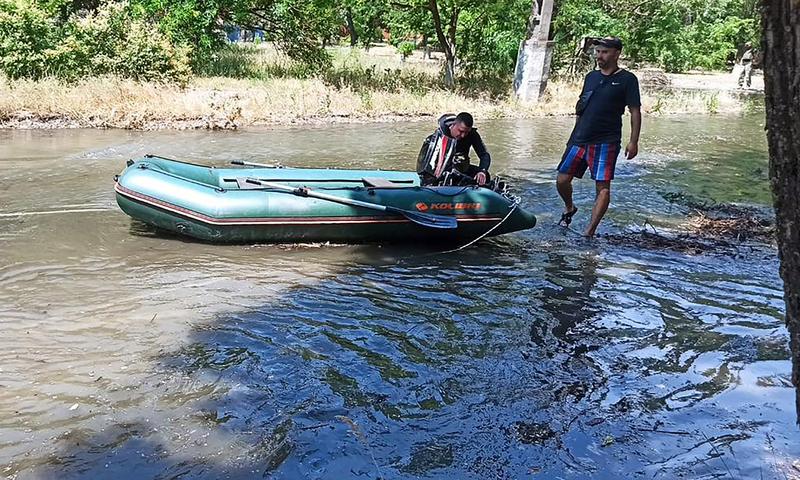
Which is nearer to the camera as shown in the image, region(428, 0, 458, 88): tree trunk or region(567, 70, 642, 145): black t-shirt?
region(567, 70, 642, 145): black t-shirt

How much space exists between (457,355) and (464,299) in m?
1.02

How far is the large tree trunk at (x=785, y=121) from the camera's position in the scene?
1.77 m

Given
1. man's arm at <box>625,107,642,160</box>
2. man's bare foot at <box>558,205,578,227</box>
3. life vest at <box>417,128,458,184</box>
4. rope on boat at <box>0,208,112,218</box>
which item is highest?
man's arm at <box>625,107,642,160</box>

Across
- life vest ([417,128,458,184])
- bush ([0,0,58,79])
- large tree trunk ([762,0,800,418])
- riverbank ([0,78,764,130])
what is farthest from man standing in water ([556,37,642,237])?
bush ([0,0,58,79])

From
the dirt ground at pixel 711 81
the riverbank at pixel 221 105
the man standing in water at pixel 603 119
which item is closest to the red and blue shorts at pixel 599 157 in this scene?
the man standing in water at pixel 603 119

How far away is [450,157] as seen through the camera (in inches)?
268

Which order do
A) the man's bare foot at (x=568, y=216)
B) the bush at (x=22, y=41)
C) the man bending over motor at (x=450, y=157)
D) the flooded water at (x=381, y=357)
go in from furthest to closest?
the bush at (x=22, y=41) → the man's bare foot at (x=568, y=216) → the man bending over motor at (x=450, y=157) → the flooded water at (x=381, y=357)

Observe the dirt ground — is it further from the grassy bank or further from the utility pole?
the utility pole

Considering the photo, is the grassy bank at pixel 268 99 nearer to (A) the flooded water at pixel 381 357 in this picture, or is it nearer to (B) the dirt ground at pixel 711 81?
(B) the dirt ground at pixel 711 81

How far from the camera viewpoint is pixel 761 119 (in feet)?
57.3

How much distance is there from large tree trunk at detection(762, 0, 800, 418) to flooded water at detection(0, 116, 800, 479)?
1.69 m

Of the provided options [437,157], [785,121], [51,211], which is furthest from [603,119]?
[51,211]

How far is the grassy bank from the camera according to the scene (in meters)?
12.9

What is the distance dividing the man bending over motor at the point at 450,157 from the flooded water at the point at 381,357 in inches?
27.5
